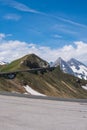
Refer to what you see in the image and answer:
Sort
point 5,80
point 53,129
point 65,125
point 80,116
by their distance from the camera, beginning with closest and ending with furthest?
1. point 53,129
2. point 65,125
3. point 80,116
4. point 5,80

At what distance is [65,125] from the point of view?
11.8 metres

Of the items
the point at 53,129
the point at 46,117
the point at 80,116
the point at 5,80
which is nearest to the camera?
the point at 53,129

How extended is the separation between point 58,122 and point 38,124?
2.74ft

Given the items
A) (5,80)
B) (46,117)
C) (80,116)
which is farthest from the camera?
(5,80)

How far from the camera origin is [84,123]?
40.6 ft

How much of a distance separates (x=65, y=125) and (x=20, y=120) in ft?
4.65

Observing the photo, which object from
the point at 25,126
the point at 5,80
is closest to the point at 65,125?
the point at 25,126

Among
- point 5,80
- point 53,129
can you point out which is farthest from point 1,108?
point 5,80

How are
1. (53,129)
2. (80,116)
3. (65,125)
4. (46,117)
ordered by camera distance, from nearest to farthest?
(53,129) < (65,125) < (46,117) < (80,116)

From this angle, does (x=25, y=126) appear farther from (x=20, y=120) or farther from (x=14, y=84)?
(x=14, y=84)

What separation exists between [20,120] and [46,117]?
1.29m

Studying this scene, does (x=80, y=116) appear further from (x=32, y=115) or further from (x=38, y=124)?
(x=38, y=124)

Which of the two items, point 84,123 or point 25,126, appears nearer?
point 25,126

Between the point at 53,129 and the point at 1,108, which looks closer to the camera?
the point at 53,129
